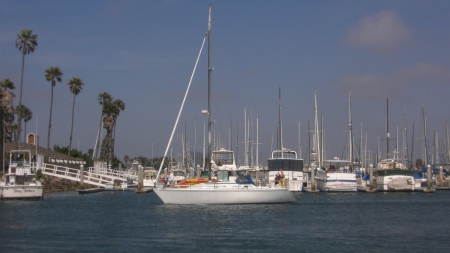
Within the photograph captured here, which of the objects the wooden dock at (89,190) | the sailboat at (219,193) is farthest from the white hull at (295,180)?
the sailboat at (219,193)

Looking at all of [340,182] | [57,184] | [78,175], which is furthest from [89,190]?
[340,182]

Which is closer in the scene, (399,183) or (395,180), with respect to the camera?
(399,183)

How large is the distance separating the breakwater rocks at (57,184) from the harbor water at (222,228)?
2152 cm

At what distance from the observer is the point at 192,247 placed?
2528cm

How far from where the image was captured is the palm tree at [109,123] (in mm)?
91125

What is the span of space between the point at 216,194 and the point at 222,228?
952 cm

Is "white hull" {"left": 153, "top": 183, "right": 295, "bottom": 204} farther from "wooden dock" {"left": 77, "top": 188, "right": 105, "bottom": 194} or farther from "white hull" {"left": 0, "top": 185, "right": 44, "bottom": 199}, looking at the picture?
"wooden dock" {"left": 77, "top": 188, "right": 105, "bottom": 194}

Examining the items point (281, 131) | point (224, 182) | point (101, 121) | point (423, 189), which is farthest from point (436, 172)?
point (224, 182)

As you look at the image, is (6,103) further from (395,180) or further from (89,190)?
(395,180)

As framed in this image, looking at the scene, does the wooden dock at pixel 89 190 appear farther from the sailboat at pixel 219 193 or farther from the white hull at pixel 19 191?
the sailboat at pixel 219 193

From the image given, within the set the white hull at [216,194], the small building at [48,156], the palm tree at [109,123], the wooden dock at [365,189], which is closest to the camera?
the white hull at [216,194]

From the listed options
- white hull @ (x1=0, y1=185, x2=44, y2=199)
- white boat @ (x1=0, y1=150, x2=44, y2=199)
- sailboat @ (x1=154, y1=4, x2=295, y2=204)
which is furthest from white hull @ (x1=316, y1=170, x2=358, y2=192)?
white hull @ (x1=0, y1=185, x2=44, y2=199)

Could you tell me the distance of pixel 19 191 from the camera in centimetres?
4756

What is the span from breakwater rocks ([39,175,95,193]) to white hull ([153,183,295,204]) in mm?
30261
